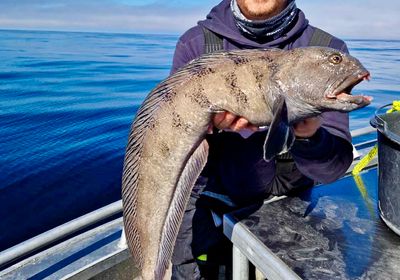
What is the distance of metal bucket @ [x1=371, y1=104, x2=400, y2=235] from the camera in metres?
1.91

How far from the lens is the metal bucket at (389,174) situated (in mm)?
1915

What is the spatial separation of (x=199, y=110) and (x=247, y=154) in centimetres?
78

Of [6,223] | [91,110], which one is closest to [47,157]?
[6,223]

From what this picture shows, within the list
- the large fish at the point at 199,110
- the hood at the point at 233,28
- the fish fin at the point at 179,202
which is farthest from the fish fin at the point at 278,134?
the hood at the point at 233,28

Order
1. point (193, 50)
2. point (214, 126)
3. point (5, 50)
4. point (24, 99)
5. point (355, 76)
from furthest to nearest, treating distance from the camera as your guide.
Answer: point (5, 50), point (24, 99), point (193, 50), point (214, 126), point (355, 76)

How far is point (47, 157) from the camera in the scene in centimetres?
750

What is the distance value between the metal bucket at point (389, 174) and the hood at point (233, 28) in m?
0.97

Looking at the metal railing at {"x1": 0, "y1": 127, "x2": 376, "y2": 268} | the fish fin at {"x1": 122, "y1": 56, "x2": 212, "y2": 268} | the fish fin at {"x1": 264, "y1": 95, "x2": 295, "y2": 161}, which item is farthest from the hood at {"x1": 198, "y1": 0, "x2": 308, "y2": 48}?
the metal railing at {"x1": 0, "y1": 127, "x2": 376, "y2": 268}

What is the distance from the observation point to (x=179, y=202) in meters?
2.26

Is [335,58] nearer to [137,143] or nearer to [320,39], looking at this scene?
[320,39]

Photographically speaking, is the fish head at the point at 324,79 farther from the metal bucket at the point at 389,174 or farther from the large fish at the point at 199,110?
the metal bucket at the point at 389,174

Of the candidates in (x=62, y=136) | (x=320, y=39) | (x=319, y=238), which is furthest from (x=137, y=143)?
(x=62, y=136)

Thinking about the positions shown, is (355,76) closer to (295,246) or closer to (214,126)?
(214,126)

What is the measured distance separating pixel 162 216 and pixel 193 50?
4.29ft
